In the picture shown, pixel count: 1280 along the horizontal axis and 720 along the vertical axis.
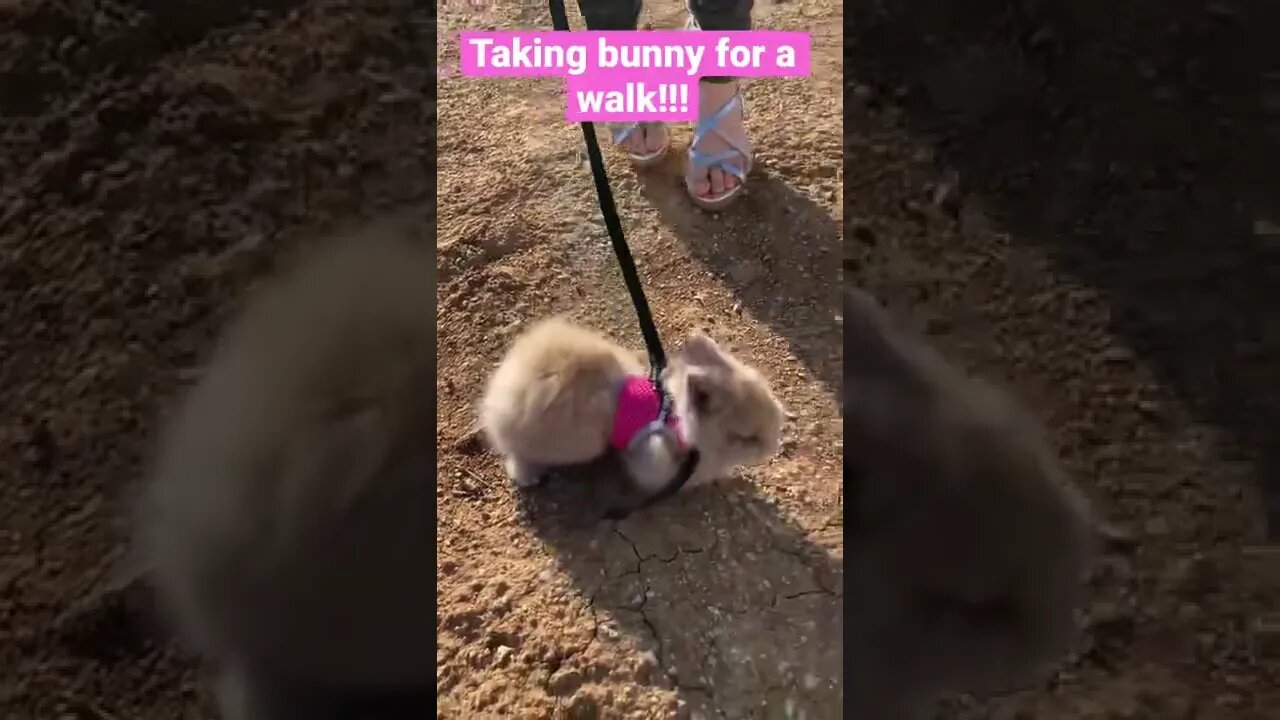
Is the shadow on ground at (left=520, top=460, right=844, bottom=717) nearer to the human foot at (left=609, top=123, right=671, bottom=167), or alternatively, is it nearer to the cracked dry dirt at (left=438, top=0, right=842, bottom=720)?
the cracked dry dirt at (left=438, top=0, right=842, bottom=720)

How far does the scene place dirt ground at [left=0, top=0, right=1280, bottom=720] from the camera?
0.90 metres

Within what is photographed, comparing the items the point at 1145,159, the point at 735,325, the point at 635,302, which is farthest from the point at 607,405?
the point at 1145,159

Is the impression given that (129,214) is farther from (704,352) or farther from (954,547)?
(954,547)

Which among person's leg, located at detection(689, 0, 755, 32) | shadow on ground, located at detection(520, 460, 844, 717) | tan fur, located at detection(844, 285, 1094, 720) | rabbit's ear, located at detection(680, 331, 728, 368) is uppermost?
person's leg, located at detection(689, 0, 755, 32)

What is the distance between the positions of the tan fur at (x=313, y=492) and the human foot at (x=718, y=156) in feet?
2.41

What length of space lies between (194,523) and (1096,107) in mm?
1215

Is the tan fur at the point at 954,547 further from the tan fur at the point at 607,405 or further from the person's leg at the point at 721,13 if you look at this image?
the person's leg at the point at 721,13

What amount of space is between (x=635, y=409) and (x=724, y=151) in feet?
1.94

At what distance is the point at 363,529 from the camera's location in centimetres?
80

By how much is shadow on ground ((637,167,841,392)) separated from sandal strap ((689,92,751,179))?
6 cm

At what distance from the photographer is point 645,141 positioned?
156 cm

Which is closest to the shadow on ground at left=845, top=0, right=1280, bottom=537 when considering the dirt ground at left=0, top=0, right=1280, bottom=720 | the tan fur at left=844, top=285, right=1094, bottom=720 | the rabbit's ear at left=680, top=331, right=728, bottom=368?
the dirt ground at left=0, top=0, right=1280, bottom=720

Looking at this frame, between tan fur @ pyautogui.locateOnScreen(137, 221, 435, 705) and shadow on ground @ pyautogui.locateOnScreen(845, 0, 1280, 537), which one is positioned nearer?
tan fur @ pyautogui.locateOnScreen(137, 221, 435, 705)

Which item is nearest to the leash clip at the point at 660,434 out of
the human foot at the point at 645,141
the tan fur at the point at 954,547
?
the tan fur at the point at 954,547
